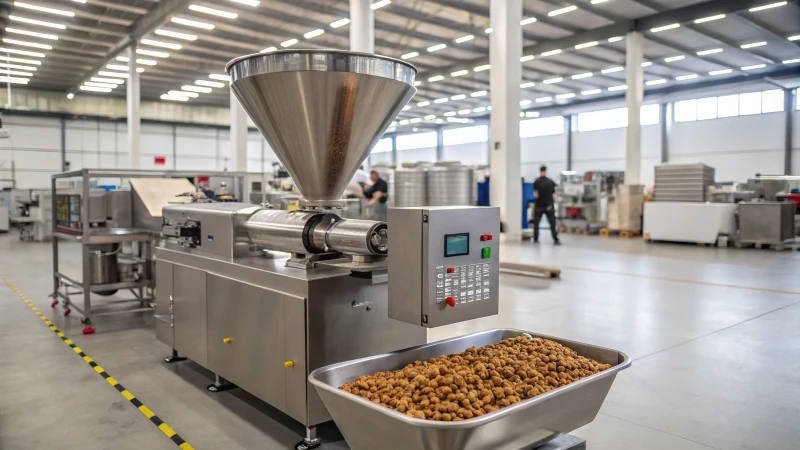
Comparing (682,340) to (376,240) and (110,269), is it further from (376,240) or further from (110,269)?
(110,269)

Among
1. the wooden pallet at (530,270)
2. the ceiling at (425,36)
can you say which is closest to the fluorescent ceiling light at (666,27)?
the ceiling at (425,36)

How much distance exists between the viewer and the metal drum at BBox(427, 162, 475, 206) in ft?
43.0

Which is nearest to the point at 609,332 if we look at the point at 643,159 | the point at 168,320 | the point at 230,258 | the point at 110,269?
the point at 230,258

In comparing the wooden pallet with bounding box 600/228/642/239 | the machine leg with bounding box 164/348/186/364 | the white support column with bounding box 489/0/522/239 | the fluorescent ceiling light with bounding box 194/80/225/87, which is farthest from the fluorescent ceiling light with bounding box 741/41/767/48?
the fluorescent ceiling light with bounding box 194/80/225/87

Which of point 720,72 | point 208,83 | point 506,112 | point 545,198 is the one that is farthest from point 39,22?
point 720,72

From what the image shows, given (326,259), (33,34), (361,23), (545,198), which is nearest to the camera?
(326,259)

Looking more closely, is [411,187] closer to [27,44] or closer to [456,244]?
[456,244]

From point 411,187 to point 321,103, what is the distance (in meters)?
11.4

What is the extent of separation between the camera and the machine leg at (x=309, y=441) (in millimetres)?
2514

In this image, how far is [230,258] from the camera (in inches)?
128

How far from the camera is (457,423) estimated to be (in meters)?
1.42

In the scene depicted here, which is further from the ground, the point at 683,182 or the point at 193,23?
the point at 193,23

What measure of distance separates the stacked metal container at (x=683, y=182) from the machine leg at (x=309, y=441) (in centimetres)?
1154

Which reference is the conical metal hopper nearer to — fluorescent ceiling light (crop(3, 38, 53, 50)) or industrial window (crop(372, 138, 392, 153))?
fluorescent ceiling light (crop(3, 38, 53, 50))
